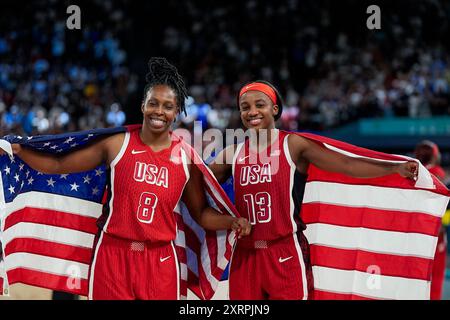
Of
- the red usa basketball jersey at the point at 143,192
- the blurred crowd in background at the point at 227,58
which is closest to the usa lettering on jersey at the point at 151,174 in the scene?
the red usa basketball jersey at the point at 143,192

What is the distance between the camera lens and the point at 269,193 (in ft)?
13.8

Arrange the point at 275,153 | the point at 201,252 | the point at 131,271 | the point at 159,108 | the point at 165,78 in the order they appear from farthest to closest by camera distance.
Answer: the point at 201,252
the point at 275,153
the point at 165,78
the point at 159,108
the point at 131,271

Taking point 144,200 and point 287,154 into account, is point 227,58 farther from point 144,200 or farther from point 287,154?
point 144,200

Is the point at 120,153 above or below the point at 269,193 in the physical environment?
above

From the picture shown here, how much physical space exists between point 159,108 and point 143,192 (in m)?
0.49

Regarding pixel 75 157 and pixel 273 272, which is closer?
pixel 273 272

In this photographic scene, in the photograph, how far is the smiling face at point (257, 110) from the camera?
430cm

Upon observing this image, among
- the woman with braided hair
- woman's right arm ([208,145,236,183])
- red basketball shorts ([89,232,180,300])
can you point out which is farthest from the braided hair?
red basketball shorts ([89,232,180,300])

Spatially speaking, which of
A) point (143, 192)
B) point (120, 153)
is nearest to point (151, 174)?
point (143, 192)

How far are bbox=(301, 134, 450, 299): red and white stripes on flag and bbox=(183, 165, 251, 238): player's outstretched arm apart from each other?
2.27 feet

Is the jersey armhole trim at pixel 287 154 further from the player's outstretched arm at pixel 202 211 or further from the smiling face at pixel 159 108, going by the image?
the smiling face at pixel 159 108

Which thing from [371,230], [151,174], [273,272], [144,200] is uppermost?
[151,174]

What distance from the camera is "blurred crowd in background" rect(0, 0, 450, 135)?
1482 cm

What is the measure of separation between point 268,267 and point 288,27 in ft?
51.7
